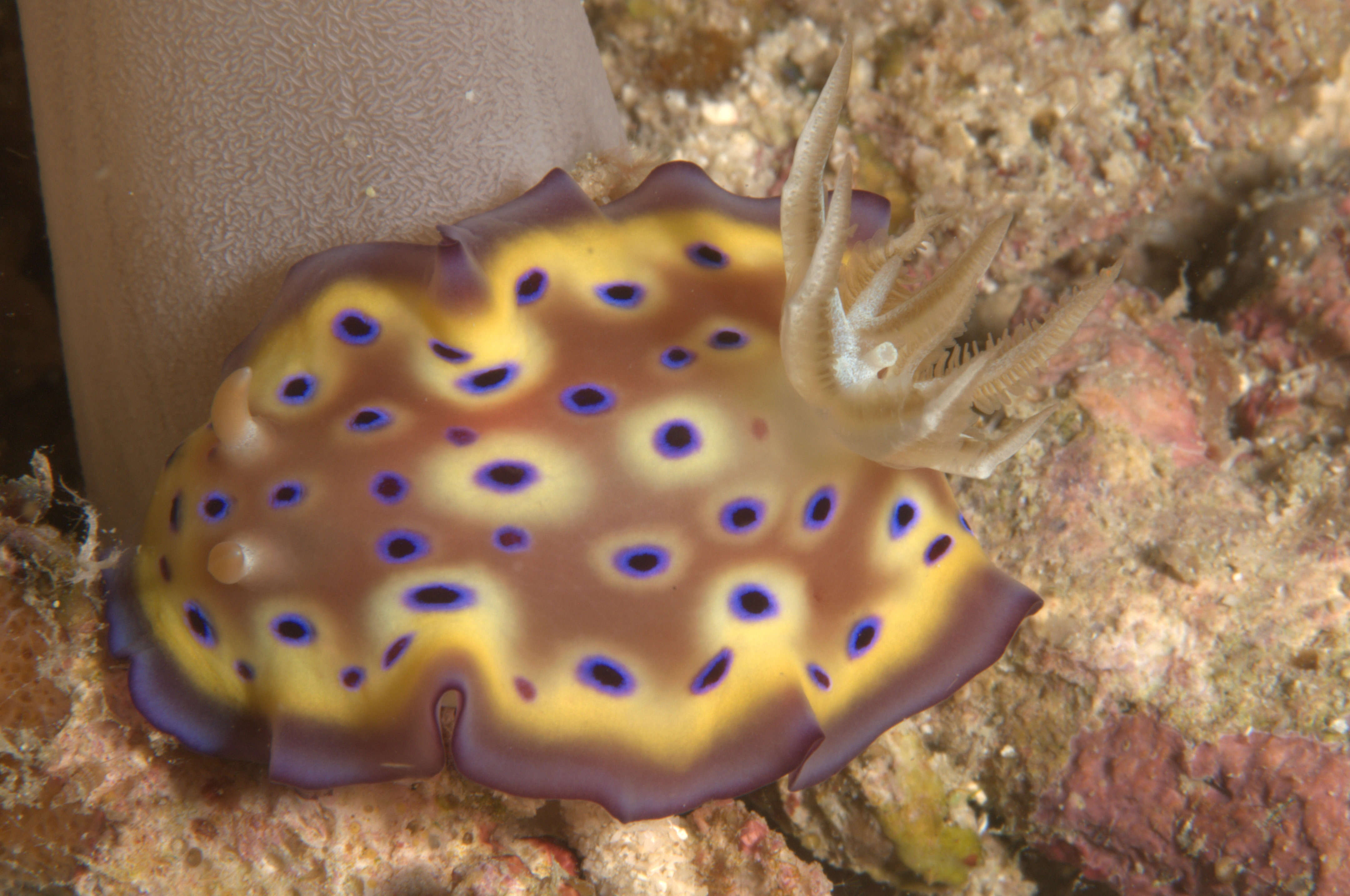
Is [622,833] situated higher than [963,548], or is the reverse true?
[963,548]

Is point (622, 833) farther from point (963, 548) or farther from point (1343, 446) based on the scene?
point (1343, 446)

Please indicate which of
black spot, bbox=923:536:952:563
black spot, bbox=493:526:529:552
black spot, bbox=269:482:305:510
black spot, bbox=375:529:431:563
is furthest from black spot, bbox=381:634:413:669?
black spot, bbox=923:536:952:563

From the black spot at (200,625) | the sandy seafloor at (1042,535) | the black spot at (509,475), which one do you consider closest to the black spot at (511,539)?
the black spot at (509,475)

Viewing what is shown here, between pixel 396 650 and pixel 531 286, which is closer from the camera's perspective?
pixel 396 650

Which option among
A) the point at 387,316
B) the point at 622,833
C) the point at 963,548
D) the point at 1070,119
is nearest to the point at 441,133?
the point at 387,316

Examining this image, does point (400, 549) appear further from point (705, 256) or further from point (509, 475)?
point (705, 256)

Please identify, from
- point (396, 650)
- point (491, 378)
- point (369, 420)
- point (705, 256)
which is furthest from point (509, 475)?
point (705, 256)

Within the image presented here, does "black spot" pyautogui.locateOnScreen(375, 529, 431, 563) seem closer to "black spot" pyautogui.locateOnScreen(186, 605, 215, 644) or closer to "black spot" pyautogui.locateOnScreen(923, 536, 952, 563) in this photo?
"black spot" pyautogui.locateOnScreen(186, 605, 215, 644)
